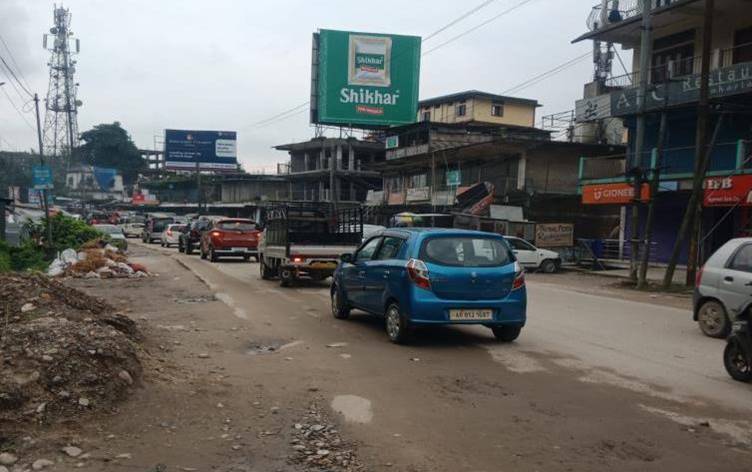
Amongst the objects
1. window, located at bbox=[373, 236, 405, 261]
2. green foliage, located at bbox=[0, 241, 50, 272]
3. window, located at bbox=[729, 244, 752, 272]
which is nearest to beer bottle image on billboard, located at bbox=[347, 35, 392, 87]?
green foliage, located at bbox=[0, 241, 50, 272]

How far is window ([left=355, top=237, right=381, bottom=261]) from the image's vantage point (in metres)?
10.5

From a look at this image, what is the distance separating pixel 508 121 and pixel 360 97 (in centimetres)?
2600

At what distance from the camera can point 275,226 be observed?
17.9 m

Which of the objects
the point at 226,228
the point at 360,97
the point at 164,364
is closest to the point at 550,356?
the point at 164,364

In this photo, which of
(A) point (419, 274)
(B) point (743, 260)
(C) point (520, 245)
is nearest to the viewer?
(A) point (419, 274)

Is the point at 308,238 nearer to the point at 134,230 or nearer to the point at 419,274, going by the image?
the point at 419,274

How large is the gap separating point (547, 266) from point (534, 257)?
814 millimetres

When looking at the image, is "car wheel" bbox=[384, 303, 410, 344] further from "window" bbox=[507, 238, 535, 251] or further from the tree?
the tree

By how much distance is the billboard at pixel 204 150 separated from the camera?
7206 centimetres

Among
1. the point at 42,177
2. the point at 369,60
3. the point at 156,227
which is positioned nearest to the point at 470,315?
the point at 42,177

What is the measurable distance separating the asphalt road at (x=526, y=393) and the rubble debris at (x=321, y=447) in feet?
0.47

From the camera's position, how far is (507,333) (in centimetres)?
953

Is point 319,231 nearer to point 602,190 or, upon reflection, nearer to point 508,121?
point 602,190

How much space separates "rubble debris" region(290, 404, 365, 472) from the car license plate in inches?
135
